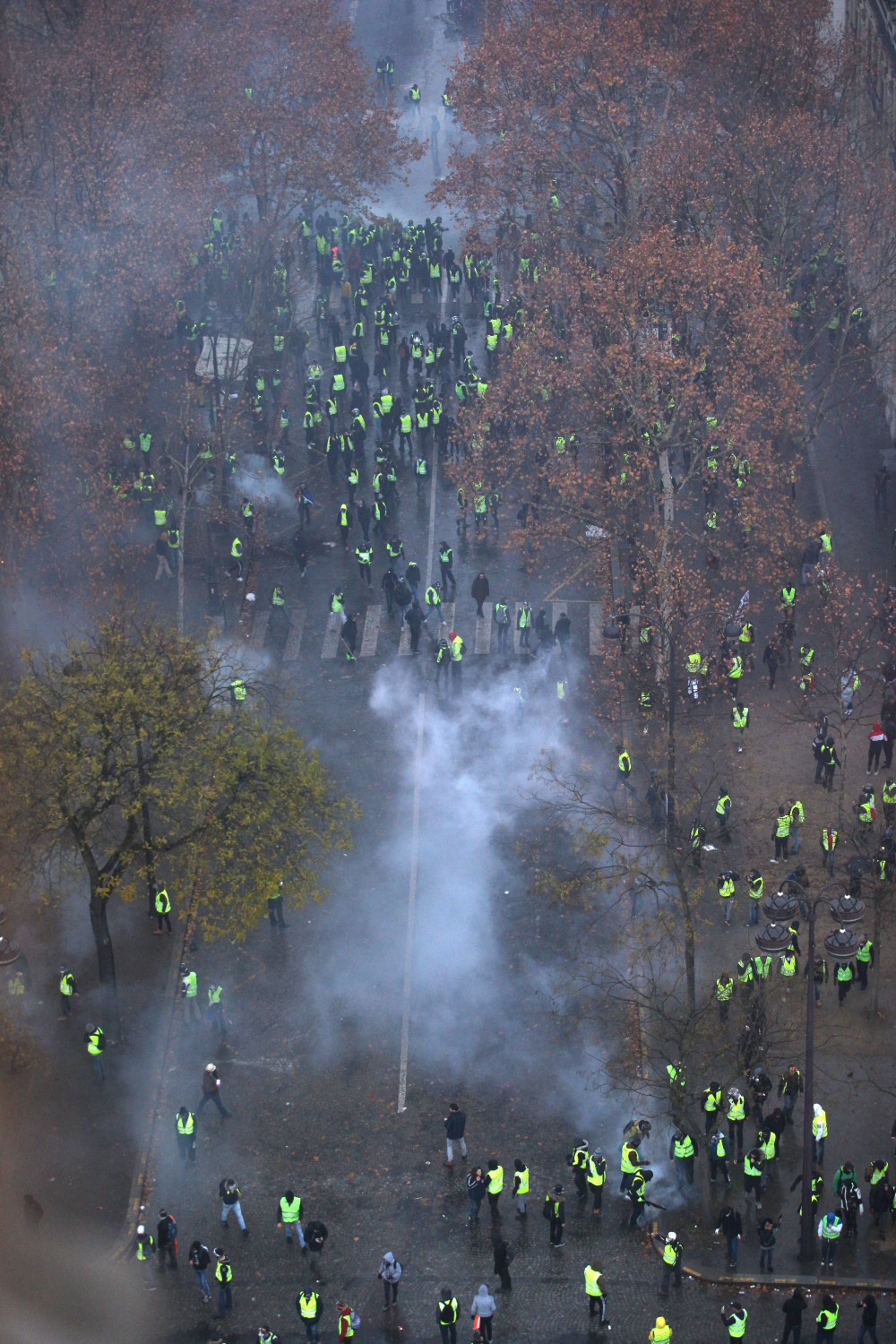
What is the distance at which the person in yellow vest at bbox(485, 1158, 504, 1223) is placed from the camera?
106 feet

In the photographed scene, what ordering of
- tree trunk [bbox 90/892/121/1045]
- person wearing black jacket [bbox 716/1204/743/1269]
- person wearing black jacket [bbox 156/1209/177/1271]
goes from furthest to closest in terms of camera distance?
tree trunk [bbox 90/892/121/1045] → person wearing black jacket [bbox 156/1209/177/1271] → person wearing black jacket [bbox 716/1204/743/1269]

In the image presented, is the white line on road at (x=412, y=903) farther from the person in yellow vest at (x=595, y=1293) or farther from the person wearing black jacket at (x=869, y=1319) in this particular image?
the person wearing black jacket at (x=869, y=1319)

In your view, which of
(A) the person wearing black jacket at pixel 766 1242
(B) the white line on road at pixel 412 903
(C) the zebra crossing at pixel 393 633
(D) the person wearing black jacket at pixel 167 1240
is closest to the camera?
(A) the person wearing black jacket at pixel 766 1242

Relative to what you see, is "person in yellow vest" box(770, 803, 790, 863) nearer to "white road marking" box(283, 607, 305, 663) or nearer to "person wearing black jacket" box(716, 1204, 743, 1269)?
"person wearing black jacket" box(716, 1204, 743, 1269)

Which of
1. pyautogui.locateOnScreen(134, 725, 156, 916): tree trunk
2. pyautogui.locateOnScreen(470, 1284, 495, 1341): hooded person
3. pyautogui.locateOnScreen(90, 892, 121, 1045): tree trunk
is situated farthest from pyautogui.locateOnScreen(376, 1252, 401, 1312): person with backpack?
pyautogui.locateOnScreen(134, 725, 156, 916): tree trunk

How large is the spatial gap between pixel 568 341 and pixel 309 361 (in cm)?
995

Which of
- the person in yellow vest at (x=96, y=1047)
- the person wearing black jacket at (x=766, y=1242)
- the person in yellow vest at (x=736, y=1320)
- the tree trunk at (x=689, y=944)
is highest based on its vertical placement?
the tree trunk at (x=689, y=944)

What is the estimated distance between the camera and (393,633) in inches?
1959

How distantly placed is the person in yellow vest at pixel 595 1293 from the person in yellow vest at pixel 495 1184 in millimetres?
2036

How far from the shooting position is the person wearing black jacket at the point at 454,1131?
110 feet

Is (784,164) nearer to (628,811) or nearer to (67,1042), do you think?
(628,811)

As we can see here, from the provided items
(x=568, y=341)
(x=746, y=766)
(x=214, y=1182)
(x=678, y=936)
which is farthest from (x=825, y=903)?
(x=568, y=341)

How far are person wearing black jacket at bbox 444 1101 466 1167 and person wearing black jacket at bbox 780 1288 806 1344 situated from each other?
6.07 meters

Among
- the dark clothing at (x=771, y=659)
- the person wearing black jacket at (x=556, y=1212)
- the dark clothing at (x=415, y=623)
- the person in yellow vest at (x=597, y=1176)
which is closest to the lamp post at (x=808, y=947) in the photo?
the person in yellow vest at (x=597, y=1176)
